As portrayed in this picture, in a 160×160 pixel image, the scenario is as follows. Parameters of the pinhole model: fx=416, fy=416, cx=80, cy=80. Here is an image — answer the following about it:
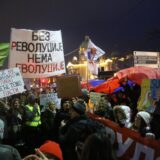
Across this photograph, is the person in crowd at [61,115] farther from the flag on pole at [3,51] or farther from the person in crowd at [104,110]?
the flag on pole at [3,51]

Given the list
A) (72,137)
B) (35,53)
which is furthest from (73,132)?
(35,53)

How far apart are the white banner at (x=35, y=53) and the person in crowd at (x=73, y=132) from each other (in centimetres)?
549

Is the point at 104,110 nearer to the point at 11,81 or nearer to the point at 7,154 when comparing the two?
the point at 11,81

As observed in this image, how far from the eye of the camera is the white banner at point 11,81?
35.6 ft

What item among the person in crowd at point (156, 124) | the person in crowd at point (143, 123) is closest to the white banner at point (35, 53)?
the person in crowd at point (156, 124)

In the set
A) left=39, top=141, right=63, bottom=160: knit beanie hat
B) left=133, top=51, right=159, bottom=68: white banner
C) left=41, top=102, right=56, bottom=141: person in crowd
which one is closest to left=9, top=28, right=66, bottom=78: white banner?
left=41, top=102, right=56, bottom=141: person in crowd

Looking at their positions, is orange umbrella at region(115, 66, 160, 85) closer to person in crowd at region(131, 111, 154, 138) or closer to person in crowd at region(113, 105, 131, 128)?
person in crowd at region(113, 105, 131, 128)

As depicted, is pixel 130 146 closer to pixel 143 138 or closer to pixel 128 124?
pixel 143 138

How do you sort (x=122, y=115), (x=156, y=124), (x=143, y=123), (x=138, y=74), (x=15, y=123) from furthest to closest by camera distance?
(x=138, y=74) → (x=15, y=123) → (x=156, y=124) → (x=122, y=115) → (x=143, y=123)

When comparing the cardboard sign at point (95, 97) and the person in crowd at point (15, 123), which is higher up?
the cardboard sign at point (95, 97)

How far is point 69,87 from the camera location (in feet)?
36.3

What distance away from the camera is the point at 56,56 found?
40.0 feet

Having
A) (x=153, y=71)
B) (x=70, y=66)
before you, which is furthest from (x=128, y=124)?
(x=70, y=66)

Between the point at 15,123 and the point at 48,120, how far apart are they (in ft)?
3.42
